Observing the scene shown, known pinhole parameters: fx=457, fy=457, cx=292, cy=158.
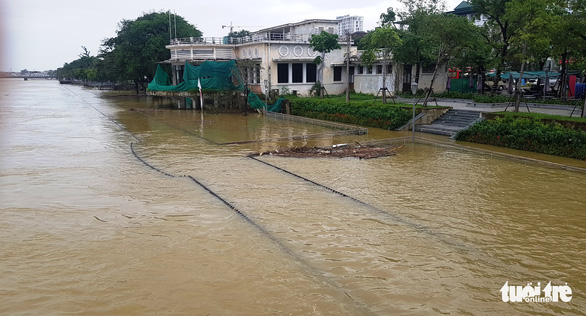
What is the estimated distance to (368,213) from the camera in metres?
9.87

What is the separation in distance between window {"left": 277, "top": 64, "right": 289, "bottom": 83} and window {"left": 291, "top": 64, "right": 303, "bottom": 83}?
2.03 feet

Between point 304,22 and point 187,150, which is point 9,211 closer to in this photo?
point 187,150

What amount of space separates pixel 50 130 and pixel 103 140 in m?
5.68

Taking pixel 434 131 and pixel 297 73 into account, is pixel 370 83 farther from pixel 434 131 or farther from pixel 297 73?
pixel 434 131

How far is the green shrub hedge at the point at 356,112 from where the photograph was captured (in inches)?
886

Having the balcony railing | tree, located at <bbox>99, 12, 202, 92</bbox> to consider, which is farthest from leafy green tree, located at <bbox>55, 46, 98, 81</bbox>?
the balcony railing

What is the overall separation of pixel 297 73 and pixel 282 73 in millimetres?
1352

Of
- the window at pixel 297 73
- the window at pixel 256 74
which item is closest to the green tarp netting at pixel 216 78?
the window at pixel 256 74

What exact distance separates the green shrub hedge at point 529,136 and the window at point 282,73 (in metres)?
18.7

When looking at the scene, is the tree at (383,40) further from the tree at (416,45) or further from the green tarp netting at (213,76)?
the green tarp netting at (213,76)

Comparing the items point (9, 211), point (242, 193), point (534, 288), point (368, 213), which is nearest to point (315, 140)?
point (242, 193)

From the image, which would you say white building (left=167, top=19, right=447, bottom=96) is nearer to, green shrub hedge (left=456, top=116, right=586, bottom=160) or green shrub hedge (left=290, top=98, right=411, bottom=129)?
green shrub hedge (left=290, top=98, right=411, bottom=129)

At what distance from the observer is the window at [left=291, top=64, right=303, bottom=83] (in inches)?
1420

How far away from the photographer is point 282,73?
35594mm
